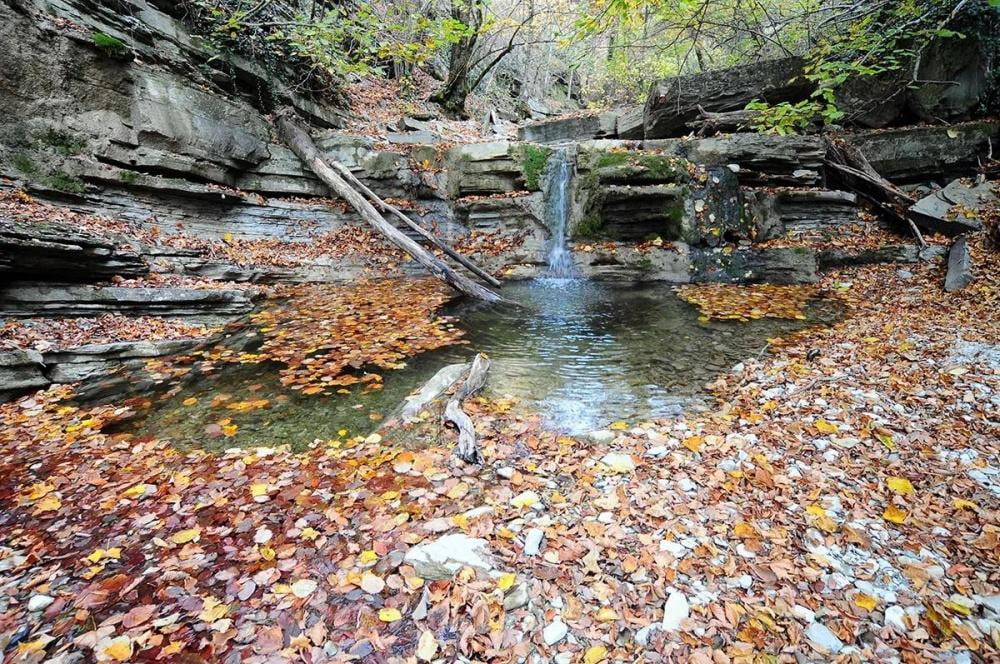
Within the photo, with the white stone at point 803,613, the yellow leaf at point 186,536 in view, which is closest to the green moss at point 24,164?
the yellow leaf at point 186,536

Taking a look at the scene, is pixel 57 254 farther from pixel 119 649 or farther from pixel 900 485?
pixel 900 485

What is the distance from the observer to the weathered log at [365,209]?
28.9ft

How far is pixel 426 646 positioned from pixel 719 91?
46.0ft

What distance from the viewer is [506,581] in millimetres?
2348

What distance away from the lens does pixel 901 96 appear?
34.4 ft

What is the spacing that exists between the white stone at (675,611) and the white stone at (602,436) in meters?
1.50

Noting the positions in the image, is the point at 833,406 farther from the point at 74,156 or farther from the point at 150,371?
the point at 74,156

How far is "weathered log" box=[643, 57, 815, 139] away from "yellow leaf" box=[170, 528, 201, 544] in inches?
470

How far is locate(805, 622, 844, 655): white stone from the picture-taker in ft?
6.31

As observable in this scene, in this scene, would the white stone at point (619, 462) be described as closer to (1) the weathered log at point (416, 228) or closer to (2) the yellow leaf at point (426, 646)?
(2) the yellow leaf at point (426, 646)

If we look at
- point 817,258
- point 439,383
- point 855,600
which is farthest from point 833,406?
point 817,258

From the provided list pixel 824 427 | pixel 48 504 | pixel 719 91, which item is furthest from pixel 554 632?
pixel 719 91

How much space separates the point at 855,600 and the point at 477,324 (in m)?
5.86

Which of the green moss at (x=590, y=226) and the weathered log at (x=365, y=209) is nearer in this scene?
the weathered log at (x=365, y=209)
